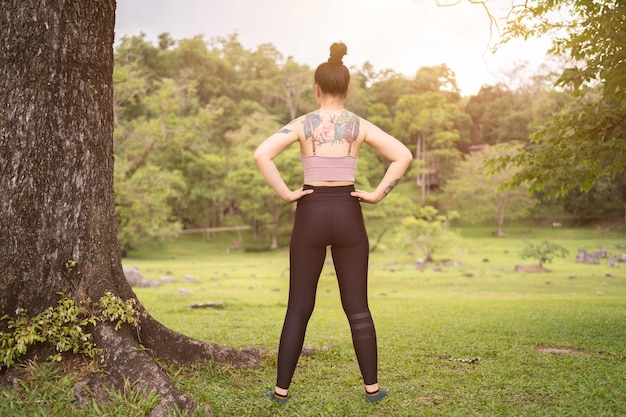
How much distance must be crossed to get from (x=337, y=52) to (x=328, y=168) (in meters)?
0.76

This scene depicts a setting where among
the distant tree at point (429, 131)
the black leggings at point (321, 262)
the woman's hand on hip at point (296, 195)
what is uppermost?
the distant tree at point (429, 131)

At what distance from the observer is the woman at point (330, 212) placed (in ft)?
12.0

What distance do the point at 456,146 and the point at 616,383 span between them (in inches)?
1779

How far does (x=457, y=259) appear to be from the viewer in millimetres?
25359

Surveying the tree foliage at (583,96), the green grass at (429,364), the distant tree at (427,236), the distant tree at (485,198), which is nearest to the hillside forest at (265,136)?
the distant tree at (485,198)

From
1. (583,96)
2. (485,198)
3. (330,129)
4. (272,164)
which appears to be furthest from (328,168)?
(485,198)

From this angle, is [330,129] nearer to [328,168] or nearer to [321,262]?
[328,168]

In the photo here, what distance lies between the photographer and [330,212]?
3.64 meters

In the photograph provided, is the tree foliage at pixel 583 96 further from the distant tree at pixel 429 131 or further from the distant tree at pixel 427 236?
the distant tree at pixel 429 131

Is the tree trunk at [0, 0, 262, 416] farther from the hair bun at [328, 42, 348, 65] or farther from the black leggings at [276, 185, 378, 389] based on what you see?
the hair bun at [328, 42, 348, 65]

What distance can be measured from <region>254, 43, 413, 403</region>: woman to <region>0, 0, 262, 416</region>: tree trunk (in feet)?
3.08

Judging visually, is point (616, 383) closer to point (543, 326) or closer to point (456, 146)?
point (543, 326)

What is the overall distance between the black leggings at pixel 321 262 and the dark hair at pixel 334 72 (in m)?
0.67

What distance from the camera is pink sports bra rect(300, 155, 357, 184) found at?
12.1 feet
